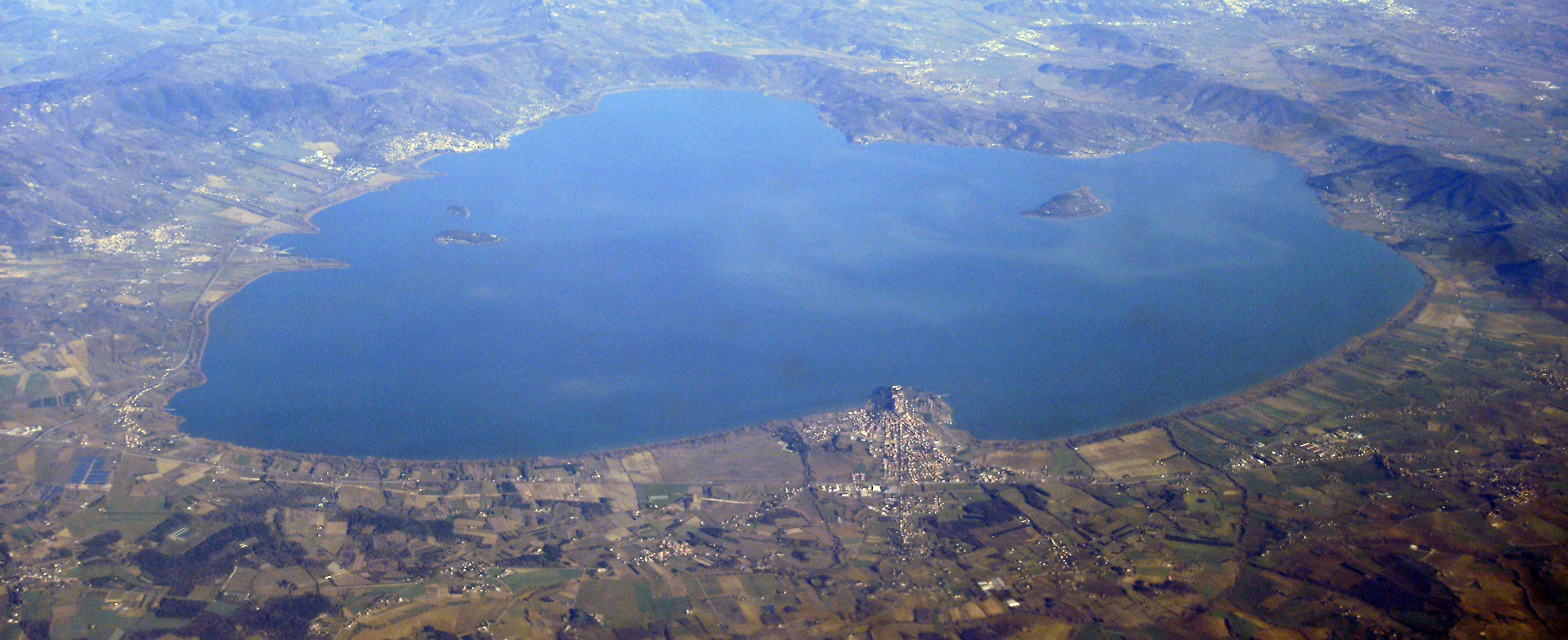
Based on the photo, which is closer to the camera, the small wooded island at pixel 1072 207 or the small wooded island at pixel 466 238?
the small wooded island at pixel 466 238

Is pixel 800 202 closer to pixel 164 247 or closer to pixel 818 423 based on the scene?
pixel 818 423

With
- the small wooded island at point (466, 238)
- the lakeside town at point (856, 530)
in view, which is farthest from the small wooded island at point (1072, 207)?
the small wooded island at point (466, 238)

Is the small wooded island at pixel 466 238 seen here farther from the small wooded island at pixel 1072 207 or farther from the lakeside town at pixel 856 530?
the small wooded island at pixel 1072 207

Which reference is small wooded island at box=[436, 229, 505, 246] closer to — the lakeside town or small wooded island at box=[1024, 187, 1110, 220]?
the lakeside town

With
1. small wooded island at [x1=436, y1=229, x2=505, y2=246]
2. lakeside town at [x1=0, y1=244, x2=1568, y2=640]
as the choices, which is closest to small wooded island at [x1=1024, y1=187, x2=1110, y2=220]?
lakeside town at [x1=0, y1=244, x2=1568, y2=640]

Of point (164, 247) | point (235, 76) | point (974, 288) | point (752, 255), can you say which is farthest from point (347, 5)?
point (974, 288)

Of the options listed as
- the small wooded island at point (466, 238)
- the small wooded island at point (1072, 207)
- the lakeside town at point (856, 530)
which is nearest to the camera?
the lakeside town at point (856, 530)
